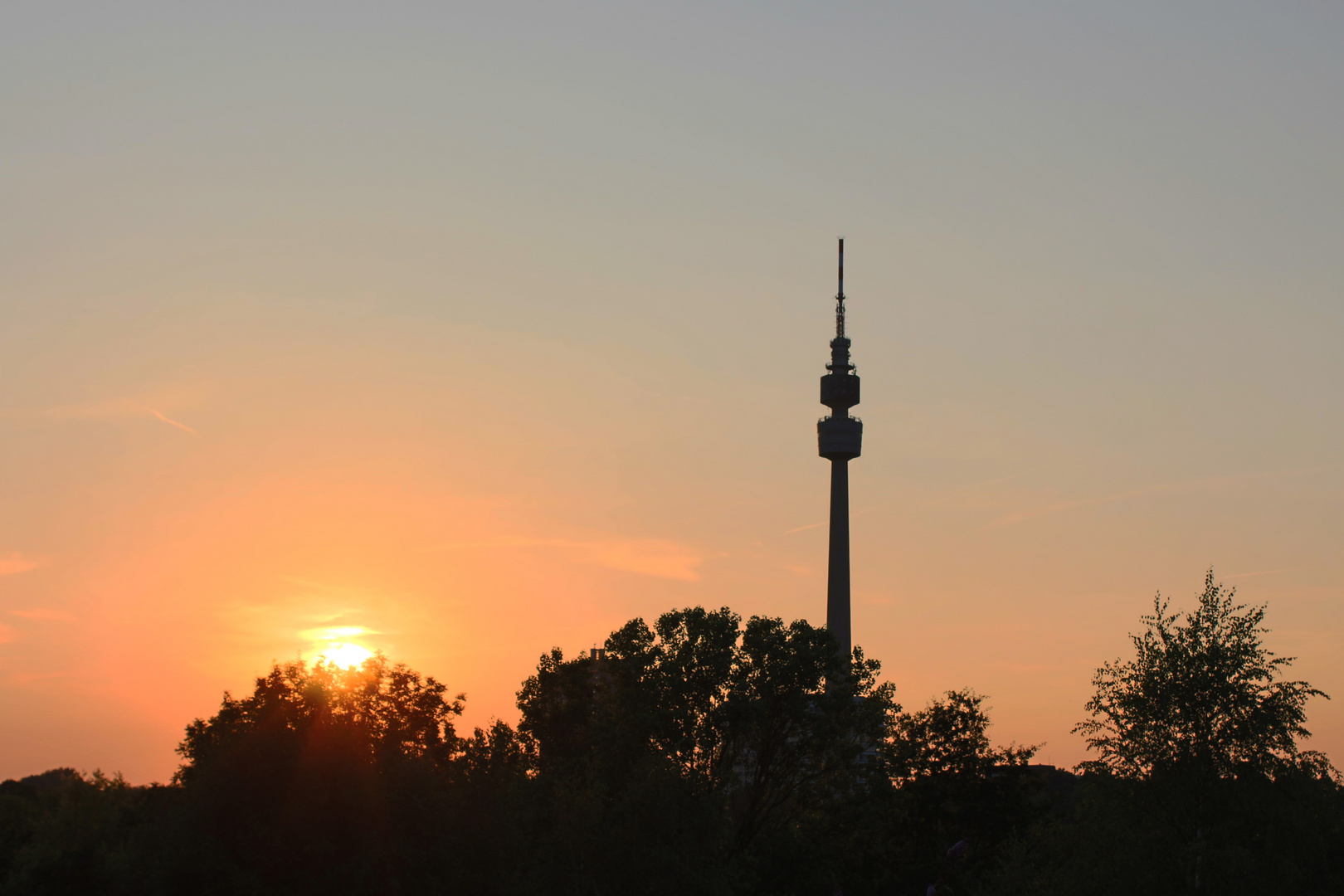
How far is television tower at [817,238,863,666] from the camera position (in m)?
178

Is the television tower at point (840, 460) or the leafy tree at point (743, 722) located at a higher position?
the television tower at point (840, 460)

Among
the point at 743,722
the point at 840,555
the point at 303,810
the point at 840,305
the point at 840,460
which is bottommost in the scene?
the point at 303,810

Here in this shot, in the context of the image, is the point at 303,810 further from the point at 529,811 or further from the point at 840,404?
the point at 840,404

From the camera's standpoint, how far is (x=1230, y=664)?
149ft

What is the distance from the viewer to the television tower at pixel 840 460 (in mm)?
177625

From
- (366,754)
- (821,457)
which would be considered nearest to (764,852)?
(366,754)

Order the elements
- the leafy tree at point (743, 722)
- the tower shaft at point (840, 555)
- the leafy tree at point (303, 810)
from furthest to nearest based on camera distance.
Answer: the tower shaft at point (840, 555)
the leafy tree at point (743, 722)
the leafy tree at point (303, 810)

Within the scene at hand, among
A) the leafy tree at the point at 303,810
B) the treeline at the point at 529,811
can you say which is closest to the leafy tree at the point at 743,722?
the treeline at the point at 529,811

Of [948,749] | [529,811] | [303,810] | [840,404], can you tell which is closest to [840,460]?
[840,404]

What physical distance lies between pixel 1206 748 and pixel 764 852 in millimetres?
Answer: 31188

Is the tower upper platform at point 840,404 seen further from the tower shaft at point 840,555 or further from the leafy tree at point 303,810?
the leafy tree at point 303,810

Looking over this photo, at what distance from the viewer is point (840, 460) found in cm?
18050

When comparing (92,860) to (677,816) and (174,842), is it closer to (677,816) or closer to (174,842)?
(174,842)

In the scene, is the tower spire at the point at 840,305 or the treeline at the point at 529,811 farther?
the tower spire at the point at 840,305
